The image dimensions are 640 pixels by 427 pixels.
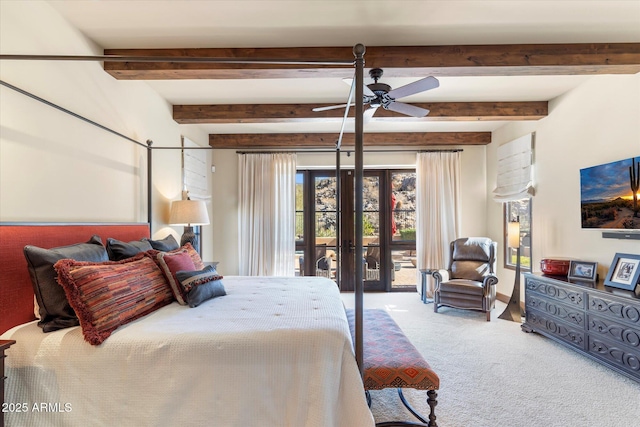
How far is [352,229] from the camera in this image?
6.14m

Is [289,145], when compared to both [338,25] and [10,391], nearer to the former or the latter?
[338,25]

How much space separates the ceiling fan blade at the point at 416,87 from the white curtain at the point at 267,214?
9.71 feet

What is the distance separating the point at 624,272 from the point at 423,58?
8.62 ft

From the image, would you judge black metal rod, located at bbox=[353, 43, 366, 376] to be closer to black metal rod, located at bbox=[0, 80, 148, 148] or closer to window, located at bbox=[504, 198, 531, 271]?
black metal rod, located at bbox=[0, 80, 148, 148]

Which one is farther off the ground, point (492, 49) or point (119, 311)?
point (492, 49)

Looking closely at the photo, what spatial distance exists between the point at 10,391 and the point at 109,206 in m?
1.54

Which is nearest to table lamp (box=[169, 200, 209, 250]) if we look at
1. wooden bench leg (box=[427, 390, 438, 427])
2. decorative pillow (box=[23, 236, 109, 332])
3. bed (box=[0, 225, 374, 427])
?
decorative pillow (box=[23, 236, 109, 332])

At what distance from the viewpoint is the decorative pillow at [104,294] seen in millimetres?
1716

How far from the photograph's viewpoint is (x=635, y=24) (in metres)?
2.55

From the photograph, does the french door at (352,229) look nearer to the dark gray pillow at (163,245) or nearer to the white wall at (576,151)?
the white wall at (576,151)

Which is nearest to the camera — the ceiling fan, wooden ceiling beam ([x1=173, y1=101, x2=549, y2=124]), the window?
the ceiling fan

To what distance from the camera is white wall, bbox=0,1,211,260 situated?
199cm

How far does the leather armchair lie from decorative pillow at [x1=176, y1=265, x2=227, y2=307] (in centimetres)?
333

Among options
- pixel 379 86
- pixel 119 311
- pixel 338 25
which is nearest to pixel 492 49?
pixel 379 86
